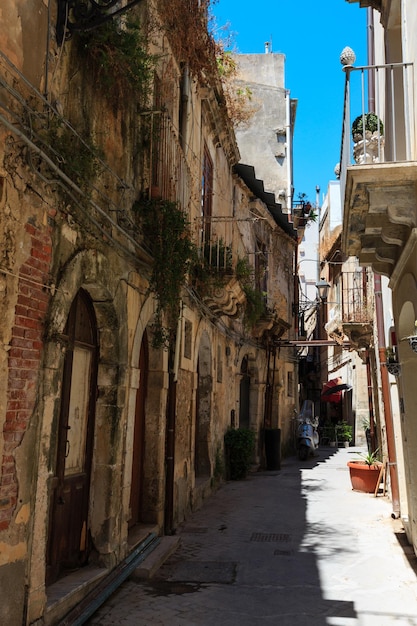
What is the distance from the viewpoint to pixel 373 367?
1378 centimetres

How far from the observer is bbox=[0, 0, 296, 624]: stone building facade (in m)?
3.81

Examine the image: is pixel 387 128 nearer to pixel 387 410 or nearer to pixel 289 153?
pixel 387 410

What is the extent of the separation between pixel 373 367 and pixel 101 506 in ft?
31.2

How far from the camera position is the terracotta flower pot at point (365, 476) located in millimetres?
11273

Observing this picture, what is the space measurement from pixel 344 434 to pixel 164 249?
2034 cm

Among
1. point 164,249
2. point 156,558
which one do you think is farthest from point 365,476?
point 164,249

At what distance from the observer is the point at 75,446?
5.49m

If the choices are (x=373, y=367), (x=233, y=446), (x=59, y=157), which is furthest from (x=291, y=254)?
(x=59, y=157)

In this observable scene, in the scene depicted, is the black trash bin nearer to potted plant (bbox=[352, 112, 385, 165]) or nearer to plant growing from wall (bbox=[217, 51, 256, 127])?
plant growing from wall (bbox=[217, 51, 256, 127])

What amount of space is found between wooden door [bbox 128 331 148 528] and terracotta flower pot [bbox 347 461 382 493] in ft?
18.1

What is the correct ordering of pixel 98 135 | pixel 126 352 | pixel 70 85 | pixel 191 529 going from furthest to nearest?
1. pixel 191 529
2. pixel 126 352
3. pixel 98 135
4. pixel 70 85

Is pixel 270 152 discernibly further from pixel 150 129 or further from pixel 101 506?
pixel 101 506

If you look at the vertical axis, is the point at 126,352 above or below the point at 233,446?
above

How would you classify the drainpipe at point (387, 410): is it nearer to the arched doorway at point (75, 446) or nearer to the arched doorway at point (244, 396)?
the arched doorway at point (75, 446)
